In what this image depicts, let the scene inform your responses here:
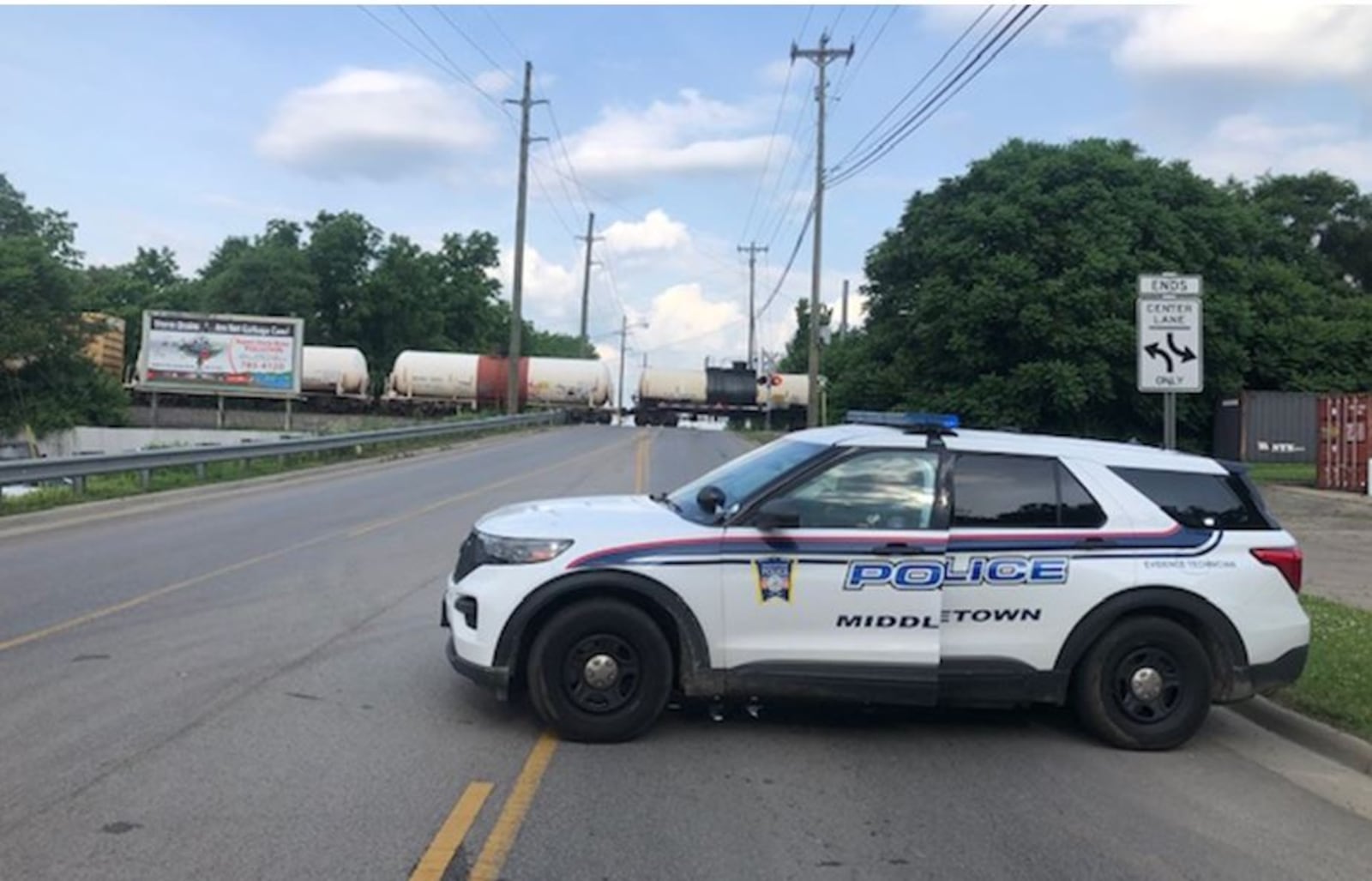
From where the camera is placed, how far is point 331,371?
54.9 m

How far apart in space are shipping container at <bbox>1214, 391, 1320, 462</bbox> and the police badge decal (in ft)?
93.8

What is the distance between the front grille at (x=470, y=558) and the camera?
6281 millimetres

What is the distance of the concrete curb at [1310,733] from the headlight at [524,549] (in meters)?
4.41

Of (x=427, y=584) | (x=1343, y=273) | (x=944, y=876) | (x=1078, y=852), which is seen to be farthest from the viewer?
(x=1343, y=273)

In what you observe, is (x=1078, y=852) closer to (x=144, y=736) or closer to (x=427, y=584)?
(x=144, y=736)

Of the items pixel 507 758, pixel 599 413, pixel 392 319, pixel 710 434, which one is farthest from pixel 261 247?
pixel 507 758

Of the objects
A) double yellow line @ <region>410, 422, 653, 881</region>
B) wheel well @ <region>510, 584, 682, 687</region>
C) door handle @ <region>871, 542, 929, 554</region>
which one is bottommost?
double yellow line @ <region>410, 422, 653, 881</region>

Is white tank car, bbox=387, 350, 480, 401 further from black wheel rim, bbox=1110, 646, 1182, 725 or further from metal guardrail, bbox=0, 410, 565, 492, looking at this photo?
black wheel rim, bbox=1110, 646, 1182, 725

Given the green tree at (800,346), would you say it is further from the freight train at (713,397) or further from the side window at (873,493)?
the side window at (873,493)

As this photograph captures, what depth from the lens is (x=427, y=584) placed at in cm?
1077

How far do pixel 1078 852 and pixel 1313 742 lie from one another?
2.63 meters

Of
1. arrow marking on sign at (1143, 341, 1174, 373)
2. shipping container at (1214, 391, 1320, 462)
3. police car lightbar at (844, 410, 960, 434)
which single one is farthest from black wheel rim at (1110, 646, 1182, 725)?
shipping container at (1214, 391, 1320, 462)

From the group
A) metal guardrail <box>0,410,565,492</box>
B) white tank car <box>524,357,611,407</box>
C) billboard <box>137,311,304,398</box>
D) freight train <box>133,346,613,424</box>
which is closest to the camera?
metal guardrail <box>0,410,565,492</box>

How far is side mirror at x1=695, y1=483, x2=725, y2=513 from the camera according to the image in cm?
634
